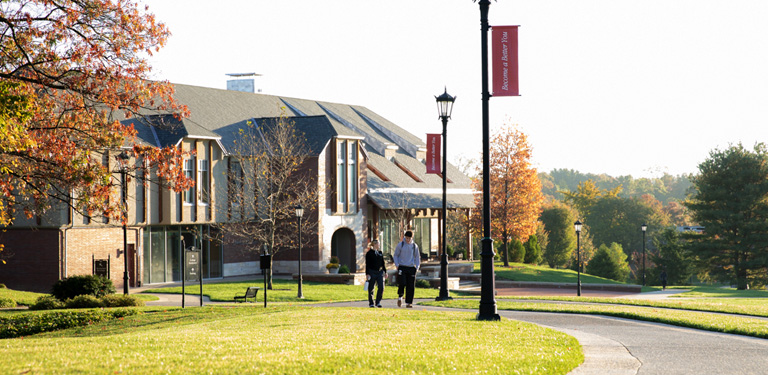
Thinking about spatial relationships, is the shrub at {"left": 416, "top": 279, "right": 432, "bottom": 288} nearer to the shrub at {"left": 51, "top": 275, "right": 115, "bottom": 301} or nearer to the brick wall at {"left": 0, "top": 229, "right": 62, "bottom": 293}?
the shrub at {"left": 51, "top": 275, "right": 115, "bottom": 301}

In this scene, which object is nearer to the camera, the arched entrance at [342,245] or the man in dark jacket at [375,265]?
the man in dark jacket at [375,265]

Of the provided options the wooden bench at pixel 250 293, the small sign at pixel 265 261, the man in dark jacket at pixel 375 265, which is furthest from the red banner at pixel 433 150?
the man in dark jacket at pixel 375 265

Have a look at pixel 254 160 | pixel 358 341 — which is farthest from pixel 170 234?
pixel 358 341

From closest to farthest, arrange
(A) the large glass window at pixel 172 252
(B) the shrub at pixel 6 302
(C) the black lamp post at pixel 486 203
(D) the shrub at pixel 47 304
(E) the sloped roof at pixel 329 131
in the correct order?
(C) the black lamp post at pixel 486 203 → (D) the shrub at pixel 47 304 → (B) the shrub at pixel 6 302 → (A) the large glass window at pixel 172 252 → (E) the sloped roof at pixel 329 131

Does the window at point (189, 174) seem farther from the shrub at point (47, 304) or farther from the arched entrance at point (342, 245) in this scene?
the shrub at point (47, 304)

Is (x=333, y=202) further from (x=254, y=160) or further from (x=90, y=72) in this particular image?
(x=90, y=72)

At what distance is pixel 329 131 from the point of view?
130 feet

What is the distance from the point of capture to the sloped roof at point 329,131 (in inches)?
1415

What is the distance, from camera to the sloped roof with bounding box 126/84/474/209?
35.9 metres

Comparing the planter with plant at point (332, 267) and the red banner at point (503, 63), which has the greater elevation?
the red banner at point (503, 63)

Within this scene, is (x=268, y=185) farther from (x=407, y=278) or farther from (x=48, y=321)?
(x=407, y=278)

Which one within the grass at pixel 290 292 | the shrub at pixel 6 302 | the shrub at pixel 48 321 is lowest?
the grass at pixel 290 292

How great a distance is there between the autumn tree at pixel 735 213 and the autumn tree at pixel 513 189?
41.5ft

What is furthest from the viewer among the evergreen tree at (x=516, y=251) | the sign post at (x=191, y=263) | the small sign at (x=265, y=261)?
the evergreen tree at (x=516, y=251)
